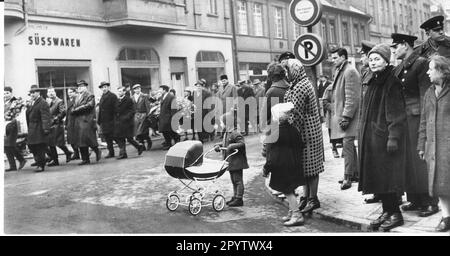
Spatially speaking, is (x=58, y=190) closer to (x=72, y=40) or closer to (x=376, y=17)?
(x=376, y=17)

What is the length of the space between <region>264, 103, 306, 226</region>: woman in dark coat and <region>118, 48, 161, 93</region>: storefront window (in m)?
13.1

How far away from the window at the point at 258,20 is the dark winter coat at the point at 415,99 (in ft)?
68.7

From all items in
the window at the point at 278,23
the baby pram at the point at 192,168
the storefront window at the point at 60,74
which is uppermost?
the window at the point at 278,23

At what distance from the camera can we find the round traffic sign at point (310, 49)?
7035 mm

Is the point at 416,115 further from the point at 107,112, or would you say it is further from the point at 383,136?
the point at 107,112

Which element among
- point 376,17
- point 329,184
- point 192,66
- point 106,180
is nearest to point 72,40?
point 192,66

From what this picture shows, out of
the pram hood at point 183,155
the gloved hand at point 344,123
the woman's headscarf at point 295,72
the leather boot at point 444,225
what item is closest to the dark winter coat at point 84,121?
the pram hood at point 183,155

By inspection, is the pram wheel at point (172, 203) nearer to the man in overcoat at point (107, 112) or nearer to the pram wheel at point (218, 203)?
the pram wheel at point (218, 203)

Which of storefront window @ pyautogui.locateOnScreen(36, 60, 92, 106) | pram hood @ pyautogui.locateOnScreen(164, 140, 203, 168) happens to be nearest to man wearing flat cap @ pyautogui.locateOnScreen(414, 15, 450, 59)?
pram hood @ pyautogui.locateOnScreen(164, 140, 203, 168)

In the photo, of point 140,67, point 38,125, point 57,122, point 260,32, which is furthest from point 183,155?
point 260,32

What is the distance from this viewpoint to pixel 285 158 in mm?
5695

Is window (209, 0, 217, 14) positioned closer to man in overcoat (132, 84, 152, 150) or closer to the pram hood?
man in overcoat (132, 84, 152, 150)

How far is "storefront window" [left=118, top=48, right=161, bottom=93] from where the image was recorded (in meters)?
18.7
